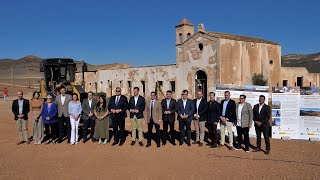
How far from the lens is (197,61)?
26.6 m

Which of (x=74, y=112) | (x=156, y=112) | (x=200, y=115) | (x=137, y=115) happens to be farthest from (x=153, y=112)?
(x=74, y=112)

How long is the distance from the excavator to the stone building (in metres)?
A: 12.8

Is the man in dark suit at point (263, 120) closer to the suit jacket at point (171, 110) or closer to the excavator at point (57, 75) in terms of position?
the suit jacket at point (171, 110)

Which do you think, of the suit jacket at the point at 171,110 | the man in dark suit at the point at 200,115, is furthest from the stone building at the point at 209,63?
the suit jacket at the point at 171,110

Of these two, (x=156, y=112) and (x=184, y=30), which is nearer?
(x=156, y=112)

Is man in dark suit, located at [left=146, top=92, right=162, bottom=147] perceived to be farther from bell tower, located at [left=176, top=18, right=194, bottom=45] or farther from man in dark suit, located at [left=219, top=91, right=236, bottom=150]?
bell tower, located at [left=176, top=18, right=194, bottom=45]

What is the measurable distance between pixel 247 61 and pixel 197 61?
12.4ft

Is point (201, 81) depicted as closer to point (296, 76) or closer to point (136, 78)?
point (136, 78)

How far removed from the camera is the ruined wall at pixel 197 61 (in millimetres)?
25219

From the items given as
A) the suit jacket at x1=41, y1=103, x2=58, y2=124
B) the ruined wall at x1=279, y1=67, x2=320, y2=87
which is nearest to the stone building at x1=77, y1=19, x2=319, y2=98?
the ruined wall at x1=279, y1=67, x2=320, y2=87

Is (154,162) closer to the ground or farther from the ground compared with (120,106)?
closer to the ground

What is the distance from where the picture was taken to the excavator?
1439 centimetres

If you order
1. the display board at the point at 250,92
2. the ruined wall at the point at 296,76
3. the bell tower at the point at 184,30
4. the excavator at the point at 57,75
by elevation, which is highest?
the bell tower at the point at 184,30

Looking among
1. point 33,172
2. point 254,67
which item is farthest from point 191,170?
point 254,67
